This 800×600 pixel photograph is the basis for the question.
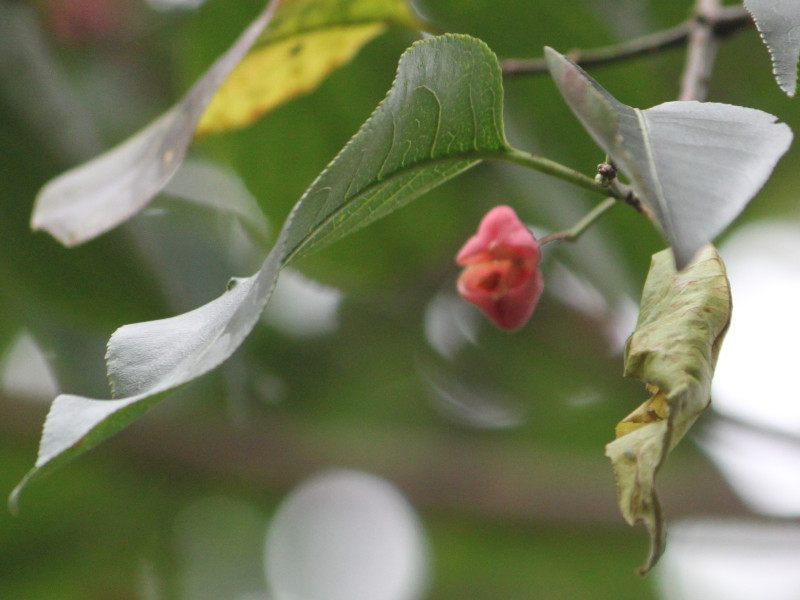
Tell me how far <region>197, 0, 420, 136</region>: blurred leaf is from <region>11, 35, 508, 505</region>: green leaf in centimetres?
45

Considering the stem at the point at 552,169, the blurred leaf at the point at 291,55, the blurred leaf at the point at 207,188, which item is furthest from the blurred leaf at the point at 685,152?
the blurred leaf at the point at 207,188

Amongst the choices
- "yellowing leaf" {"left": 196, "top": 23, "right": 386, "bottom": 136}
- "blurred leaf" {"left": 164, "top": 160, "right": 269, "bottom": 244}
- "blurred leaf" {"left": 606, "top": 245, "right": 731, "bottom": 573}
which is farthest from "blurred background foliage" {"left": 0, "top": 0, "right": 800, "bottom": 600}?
"blurred leaf" {"left": 606, "top": 245, "right": 731, "bottom": 573}

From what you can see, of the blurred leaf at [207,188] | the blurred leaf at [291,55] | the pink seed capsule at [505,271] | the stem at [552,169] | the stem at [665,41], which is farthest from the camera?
the blurred leaf at [207,188]

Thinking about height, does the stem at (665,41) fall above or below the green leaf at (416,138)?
below

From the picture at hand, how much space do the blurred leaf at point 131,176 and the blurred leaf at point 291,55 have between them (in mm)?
118

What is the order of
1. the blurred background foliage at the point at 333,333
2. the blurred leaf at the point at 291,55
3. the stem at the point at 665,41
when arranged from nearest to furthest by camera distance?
the stem at the point at 665,41, the blurred leaf at the point at 291,55, the blurred background foliage at the point at 333,333

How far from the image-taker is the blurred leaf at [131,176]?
73 cm

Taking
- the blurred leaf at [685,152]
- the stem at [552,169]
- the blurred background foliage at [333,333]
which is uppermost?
the blurred leaf at [685,152]

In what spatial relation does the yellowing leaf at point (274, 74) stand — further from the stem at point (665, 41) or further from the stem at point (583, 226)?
the stem at point (583, 226)

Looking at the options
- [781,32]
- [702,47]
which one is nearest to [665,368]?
[781,32]

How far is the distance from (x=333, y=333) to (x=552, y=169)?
1249 millimetres

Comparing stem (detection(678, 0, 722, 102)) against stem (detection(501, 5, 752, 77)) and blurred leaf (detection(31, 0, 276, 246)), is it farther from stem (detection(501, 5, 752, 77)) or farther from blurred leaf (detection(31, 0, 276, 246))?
blurred leaf (detection(31, 0, 276, 246))

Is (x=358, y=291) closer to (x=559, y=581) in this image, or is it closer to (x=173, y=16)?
(x=173, y=16)

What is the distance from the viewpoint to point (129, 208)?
0.73 meters
